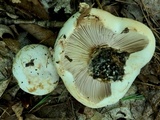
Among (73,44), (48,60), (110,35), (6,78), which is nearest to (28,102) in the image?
(6,78)

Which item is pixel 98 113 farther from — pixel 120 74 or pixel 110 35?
pixel 110 35

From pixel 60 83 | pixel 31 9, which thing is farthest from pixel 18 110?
pixel 31 9

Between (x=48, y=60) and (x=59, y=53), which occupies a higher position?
A: (x=59, y=53)

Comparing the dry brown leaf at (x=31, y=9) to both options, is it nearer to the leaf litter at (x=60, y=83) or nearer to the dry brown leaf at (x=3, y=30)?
the leaf litter at (x=60, y=83)

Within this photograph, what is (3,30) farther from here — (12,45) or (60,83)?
(60,83)

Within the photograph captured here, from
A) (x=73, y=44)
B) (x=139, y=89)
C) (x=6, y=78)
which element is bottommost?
(x=139, y=89)

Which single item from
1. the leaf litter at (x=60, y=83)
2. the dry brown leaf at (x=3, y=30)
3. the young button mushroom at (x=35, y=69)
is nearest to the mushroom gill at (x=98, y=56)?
the young button mushroom at (x=35, y=69)

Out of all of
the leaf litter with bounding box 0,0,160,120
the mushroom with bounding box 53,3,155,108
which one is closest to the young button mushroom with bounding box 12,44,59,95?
the mushroom with bounding box 53,3,155,108
